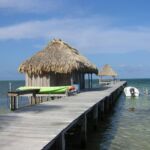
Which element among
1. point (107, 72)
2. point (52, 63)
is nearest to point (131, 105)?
point (52, 63)

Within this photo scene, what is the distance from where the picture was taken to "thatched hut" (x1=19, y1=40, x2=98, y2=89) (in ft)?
70.7

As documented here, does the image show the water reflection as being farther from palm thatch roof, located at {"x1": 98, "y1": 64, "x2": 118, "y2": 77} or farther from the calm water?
palm thatch roof, located at {"x1": 98, "y1": 64, "x2": 118, "y2": 77}

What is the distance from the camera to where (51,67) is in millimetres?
21562

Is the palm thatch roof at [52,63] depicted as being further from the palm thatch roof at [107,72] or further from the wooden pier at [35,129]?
the palm thatch roof at [107,72]

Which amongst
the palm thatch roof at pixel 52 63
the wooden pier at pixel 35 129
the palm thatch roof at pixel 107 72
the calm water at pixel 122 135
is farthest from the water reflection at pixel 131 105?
the palm thatch roof at pixel 107 72

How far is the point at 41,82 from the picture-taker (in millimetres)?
22016

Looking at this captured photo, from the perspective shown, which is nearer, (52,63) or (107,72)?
(52,63)

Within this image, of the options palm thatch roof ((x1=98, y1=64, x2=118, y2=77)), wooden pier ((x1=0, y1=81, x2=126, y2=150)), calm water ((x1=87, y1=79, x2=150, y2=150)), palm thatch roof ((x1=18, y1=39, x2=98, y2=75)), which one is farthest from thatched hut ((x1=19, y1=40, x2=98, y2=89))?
palm thatch roof ((x1=98, y1=64, x2=118, y2=77))

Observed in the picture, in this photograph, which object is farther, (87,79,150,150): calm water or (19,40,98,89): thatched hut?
(19,40,98,89): thatched hut

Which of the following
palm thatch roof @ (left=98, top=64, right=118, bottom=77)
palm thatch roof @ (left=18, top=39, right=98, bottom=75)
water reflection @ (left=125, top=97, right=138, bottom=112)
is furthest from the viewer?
palm thatch roof @ (left=98, top=64, right=118, bottom=77)

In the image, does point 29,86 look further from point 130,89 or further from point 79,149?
point 130,89

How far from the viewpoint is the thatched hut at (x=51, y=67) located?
21.5 m

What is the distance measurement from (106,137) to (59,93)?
7101 millimetres

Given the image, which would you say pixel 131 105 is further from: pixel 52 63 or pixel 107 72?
pixel 107 72
